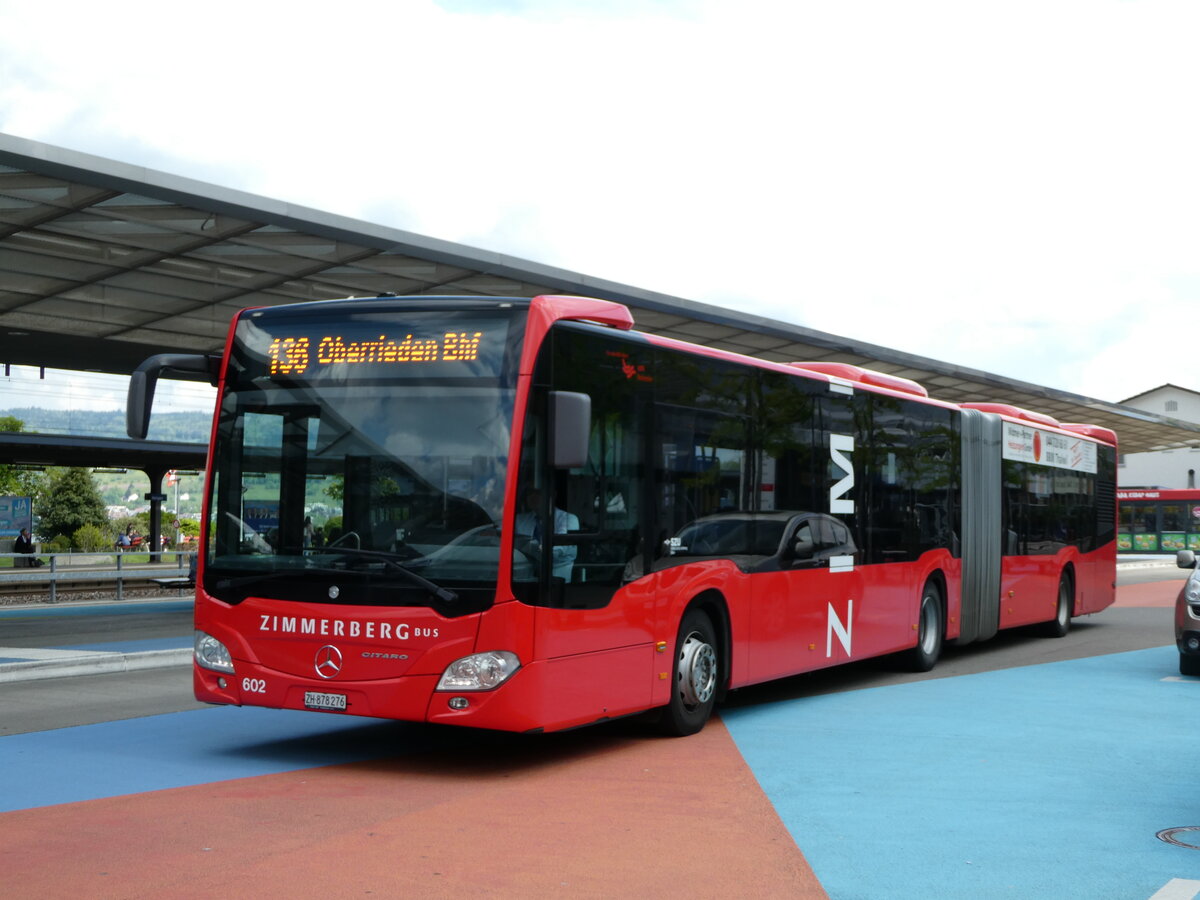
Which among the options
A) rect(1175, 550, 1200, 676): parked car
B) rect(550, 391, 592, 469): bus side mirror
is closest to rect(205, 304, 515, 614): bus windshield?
rect(550, 391, 592, 469): bus side mirror

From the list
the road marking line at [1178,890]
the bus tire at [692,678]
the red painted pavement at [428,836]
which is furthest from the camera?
the bus tire at [692,678]

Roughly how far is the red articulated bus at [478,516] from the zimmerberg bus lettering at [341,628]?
0.01 metres

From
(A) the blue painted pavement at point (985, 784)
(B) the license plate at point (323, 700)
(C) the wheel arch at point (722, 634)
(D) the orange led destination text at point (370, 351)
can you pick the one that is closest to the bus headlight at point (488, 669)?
(B) the license plate at point (323, 700)

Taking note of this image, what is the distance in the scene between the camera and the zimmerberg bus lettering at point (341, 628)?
858cm

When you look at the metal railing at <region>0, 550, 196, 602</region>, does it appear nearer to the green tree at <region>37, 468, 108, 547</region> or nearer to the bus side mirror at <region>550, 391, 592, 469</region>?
the bus side mirror at <region>550, 391, 592, 469</region>

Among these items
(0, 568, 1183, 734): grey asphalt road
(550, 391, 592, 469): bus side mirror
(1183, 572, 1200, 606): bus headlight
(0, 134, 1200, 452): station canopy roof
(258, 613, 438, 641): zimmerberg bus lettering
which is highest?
(0, 134, 1200, 452): station canopy roof

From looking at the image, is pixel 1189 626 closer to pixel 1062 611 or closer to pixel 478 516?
pixel 1062 611

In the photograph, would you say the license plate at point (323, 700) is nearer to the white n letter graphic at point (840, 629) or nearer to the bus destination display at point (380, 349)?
the bus destination display at point (380, 349)

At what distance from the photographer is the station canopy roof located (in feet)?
50.6

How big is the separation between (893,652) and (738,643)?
4.36 meters

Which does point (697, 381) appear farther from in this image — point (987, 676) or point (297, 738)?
point (987, 676)

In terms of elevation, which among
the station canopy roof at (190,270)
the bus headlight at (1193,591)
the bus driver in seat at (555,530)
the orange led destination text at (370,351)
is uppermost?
the station canopy roof at (190,270)

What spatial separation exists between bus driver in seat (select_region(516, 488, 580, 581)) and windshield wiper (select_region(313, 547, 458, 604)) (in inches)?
21.1

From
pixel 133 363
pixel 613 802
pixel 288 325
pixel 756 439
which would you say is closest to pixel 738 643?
pixel 756 439
